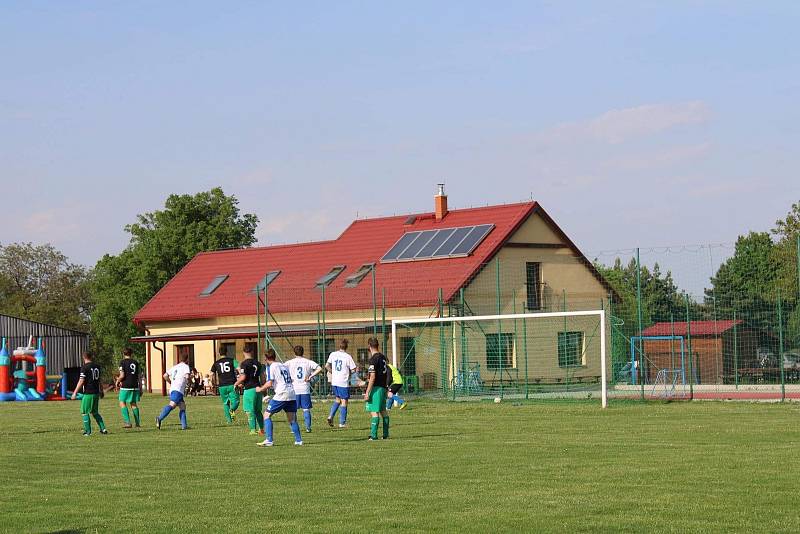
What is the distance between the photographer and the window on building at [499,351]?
137ft

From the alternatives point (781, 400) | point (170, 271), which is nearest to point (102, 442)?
point (781, 400)

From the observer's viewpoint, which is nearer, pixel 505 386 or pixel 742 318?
pixel 742 318

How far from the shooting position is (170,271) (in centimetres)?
7062

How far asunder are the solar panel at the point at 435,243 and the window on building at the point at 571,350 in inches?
323

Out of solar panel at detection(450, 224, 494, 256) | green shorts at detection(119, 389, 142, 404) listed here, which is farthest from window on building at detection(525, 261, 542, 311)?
green shorts at detection(119, 389, 142, 404)

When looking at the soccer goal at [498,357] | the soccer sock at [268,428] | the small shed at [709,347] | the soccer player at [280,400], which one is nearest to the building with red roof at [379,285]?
the soccer goal at [498,357]

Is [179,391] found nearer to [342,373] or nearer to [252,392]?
[252,392]

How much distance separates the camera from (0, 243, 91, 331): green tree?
9194 cm

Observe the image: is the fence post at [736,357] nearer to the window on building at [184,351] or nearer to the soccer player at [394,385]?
the soccer player at [394,385]

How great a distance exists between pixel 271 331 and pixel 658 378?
16964 mm

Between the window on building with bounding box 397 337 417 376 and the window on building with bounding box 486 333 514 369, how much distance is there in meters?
2.53

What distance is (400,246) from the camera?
52.2 metres

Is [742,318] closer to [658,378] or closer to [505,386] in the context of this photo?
[658,378]

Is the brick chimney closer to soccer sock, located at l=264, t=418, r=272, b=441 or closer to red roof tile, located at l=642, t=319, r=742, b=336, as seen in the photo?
red roof tile, located at l=642, t=319, r=742, b=336
